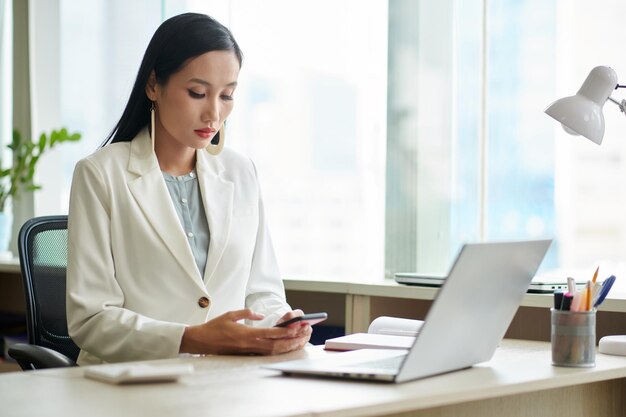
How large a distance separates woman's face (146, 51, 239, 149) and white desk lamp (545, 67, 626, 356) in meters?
0.75

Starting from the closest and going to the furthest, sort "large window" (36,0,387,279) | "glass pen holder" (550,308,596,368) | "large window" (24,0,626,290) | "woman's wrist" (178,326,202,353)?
"glass pen holder" (550,308,596,368)
"woman's wrist" (178,326,202,353)
"large window" (24,0,626,290)
"large window" (36,0,387,279)

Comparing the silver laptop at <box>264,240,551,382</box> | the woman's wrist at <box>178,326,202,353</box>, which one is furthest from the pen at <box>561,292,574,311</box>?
the woman's wrist at <box>178,326,202,353</box>

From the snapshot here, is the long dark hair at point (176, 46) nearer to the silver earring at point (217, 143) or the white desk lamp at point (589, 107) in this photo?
the silver earring at point (217, 143)

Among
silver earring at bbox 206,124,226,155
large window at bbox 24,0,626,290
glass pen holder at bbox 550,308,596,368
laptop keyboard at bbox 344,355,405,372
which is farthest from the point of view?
large window at bbox 24,0,626,290

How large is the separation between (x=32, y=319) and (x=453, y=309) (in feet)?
4.02

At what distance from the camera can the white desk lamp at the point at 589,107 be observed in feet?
6.43

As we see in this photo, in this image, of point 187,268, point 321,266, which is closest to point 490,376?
point 187,268

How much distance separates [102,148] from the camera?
212cm

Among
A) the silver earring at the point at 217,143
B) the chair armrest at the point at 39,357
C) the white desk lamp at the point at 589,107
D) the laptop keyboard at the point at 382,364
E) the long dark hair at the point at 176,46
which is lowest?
the chair armrest at the point at 39,357

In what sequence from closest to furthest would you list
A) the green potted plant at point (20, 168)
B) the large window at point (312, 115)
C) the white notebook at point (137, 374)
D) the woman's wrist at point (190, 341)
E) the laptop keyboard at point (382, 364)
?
the white notebook at point (137, 374) < the laptop keyboard at point (382, 364) < the woman's wrist at point (190, 341) < the large window at point (312, 115) < the green potted plant at point (20, 168)

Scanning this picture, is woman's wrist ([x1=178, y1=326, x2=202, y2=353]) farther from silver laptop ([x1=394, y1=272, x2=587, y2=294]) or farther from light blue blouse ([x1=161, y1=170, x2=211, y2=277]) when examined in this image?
silver laptop ([x1=394, y1=272, x2=587, y2=294])

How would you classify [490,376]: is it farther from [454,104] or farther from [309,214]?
[309,214]

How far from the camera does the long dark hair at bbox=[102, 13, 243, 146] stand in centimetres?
205

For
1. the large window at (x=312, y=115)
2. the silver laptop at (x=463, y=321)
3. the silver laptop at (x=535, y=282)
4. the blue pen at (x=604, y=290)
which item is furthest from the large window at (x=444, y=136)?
the silver laptop at (x=463, y=321)
